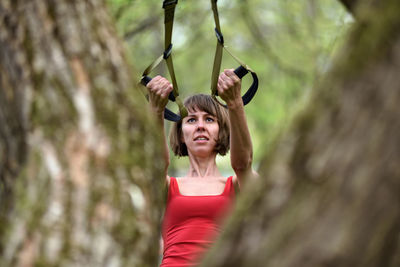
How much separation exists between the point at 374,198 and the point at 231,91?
193cm

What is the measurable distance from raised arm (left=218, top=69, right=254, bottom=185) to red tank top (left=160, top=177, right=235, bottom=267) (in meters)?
0.24

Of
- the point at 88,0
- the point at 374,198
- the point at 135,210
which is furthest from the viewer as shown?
the point at 88,0

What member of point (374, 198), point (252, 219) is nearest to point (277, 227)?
point (252, 219)

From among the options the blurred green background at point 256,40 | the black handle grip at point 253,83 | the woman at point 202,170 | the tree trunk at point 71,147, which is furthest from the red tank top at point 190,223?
the blurred green background at point 256,40

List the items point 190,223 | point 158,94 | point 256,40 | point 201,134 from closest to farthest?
point 158,94
point 190,223
point 201,134
point 256,40

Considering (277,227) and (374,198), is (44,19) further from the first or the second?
(374,198)

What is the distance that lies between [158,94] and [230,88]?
0.45m

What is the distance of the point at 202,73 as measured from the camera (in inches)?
633

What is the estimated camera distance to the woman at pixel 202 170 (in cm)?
296

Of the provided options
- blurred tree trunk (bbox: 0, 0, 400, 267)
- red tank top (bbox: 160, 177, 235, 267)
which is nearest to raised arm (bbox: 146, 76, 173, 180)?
red tank top (bbox: 160, 177, 235, 267)

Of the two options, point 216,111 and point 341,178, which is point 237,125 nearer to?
point 216,111

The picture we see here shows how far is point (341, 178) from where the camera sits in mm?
1079

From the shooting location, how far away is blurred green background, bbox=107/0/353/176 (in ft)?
27.9

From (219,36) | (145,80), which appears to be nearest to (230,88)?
(219,36)
